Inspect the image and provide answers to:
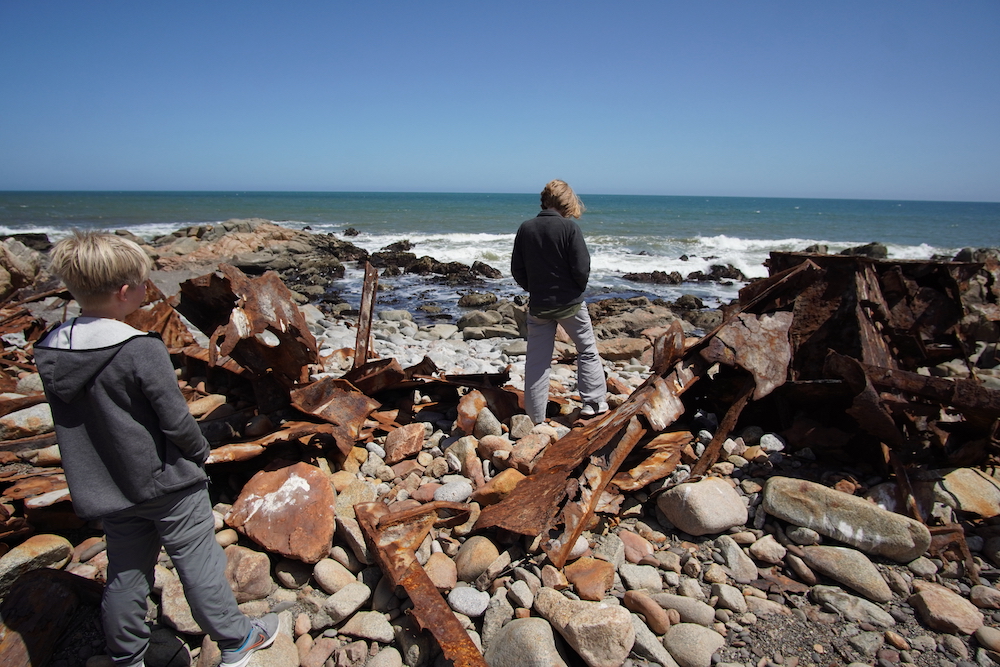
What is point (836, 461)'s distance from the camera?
3.79 metres

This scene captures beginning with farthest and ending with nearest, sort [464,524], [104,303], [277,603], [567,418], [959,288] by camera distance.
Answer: [567,418] → [959,288] → [464,524] → [277,603] → [104,303]

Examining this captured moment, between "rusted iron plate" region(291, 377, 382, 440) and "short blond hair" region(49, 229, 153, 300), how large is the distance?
2.03 metres

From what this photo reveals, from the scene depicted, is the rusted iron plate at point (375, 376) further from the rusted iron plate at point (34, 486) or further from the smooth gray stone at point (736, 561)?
the smooth gray stone at point (736, 561)

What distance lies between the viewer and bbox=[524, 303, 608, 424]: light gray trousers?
170 inches

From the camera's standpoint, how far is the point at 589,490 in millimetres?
3062

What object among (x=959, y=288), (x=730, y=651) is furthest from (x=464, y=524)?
(x=959, y=288)

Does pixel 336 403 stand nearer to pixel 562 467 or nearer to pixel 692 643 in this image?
pixel 562 467

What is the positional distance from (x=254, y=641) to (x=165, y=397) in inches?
46.2

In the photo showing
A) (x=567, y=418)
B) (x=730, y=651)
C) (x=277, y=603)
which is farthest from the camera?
(x=567, y=418)

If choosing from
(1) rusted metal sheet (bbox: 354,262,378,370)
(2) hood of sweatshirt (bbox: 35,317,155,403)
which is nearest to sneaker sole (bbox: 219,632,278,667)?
(2) hood of sweatshirt (bbox: 35,317,155,403)

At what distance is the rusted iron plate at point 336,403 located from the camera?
151 inches

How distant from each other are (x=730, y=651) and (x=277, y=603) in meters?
2.18

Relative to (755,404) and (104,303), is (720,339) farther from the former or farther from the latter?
(104,303)

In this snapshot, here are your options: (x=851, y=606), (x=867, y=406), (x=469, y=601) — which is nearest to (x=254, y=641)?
(x=469, y=601)
